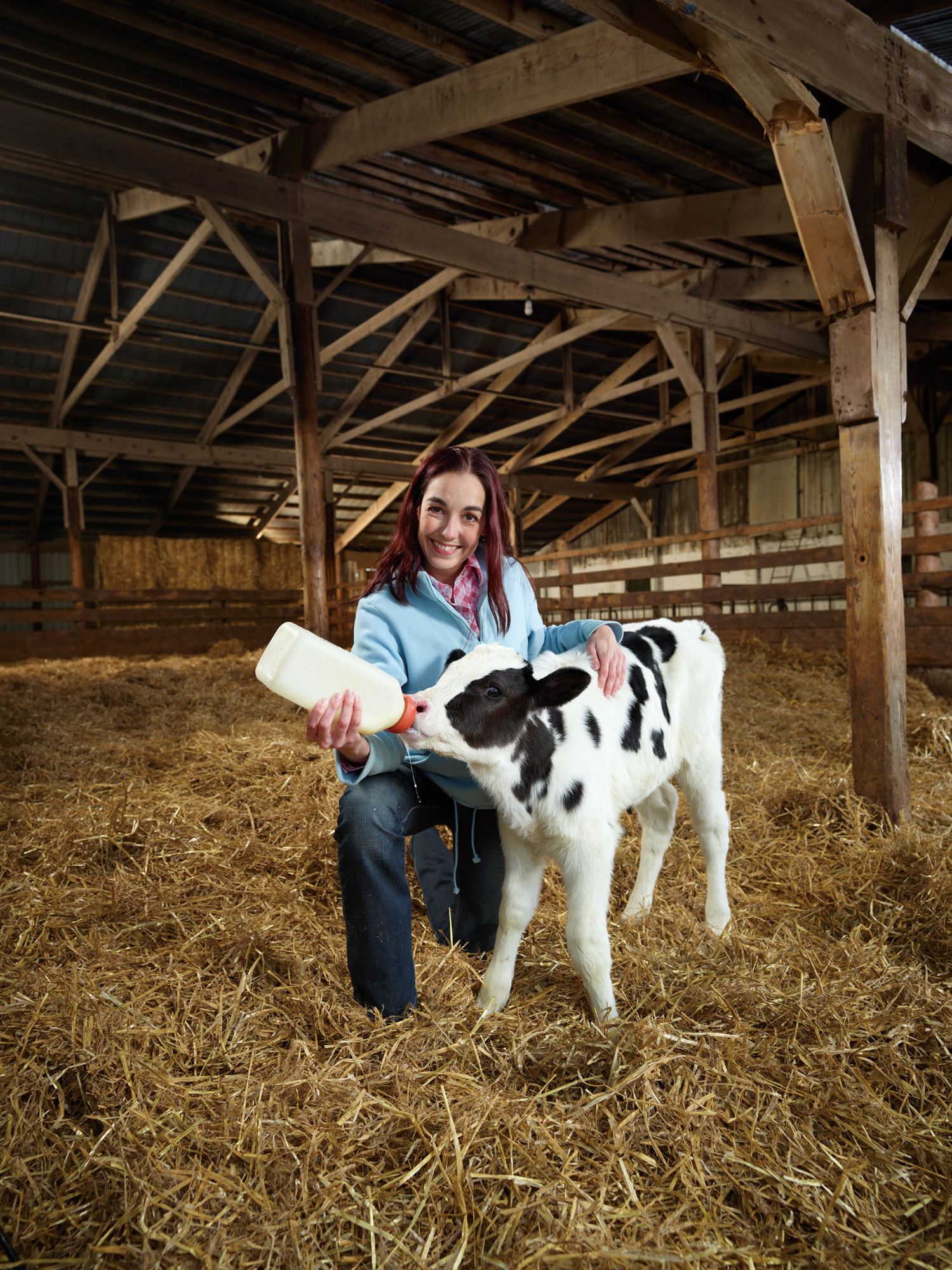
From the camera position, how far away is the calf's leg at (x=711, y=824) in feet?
9.12

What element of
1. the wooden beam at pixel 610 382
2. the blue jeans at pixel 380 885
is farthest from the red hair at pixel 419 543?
the wooden beam at pixel 610 382

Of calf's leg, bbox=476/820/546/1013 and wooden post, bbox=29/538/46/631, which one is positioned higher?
wooden post, bbox=29/538/46/631

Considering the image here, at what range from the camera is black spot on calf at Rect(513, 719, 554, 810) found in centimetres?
208

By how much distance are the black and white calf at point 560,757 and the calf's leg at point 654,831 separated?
Result: 0.23 metres

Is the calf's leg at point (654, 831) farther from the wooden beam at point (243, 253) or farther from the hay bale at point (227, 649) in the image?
the hay bale at point (227, 649)

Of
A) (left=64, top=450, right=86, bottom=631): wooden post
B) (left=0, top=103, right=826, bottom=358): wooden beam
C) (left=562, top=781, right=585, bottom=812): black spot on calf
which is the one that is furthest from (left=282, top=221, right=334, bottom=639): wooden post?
(left=64, top=450, right=86, bottom=631): wooden post

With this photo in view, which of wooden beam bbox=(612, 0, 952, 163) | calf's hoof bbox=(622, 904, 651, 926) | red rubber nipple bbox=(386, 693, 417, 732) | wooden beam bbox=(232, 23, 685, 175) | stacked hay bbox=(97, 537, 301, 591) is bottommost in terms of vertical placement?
calf's hoof bbox=(622, 904, 651, 926)

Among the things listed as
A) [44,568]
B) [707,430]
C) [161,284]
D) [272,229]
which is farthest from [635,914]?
[44,568]

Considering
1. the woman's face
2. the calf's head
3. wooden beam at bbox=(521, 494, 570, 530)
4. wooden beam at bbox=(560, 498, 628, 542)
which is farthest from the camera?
wooden beam at bbox=(560, 498, 628, 542)

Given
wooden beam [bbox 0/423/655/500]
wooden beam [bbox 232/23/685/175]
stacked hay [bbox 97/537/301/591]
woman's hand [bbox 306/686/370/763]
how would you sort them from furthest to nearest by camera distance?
stacked hay [bbox 97/537/301/591] < wooden beam [bbox 0/423/655/500] < wooden beam [bbox 232/23/685/175] < woman's hand [bbox 306/686/370/763]

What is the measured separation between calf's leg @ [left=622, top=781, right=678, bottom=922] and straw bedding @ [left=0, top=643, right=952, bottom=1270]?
0.13 m

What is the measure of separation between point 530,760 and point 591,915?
0.43 m

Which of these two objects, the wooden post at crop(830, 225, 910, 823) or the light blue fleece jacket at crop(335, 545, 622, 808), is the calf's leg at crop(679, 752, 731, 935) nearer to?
the light blue fleece jacket at crop(335, 545, 622, 808)

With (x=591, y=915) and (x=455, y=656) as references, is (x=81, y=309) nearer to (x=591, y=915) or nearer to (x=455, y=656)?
(x=455, y=656)
